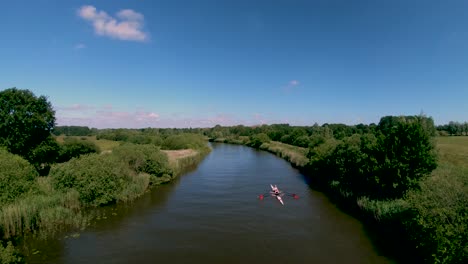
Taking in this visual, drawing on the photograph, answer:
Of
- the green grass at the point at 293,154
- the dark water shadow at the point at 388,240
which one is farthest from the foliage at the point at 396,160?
the green grass at the point at 293,154

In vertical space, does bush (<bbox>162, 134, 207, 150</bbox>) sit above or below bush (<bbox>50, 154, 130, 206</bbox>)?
above

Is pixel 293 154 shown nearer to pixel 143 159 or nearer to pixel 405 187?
pixel 143 159

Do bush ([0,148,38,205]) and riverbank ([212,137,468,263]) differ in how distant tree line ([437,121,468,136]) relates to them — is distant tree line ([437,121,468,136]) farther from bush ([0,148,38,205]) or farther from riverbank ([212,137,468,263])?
bush ([0,148,38,205])

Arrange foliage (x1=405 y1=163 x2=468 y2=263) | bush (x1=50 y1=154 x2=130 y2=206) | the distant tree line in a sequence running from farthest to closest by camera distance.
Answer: the distant tree line
bush (x1=50 y1=154 x2=130 y2=206)
foliage (x1=405 y1=163 x2=468 y2=263)

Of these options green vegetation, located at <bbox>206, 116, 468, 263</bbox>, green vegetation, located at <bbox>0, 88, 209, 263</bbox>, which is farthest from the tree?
green vegetation, located at <bbox>206, 116, 468, 263</bbox>

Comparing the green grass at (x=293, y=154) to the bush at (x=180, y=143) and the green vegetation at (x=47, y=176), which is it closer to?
the bush at (x=180, y=143)

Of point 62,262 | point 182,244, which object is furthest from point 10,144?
point 182,244
